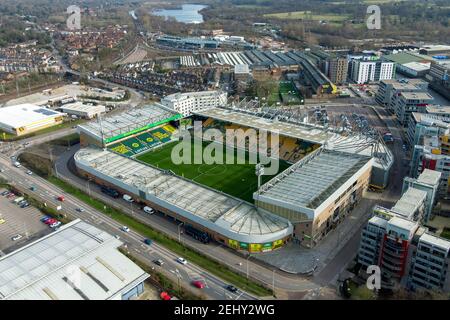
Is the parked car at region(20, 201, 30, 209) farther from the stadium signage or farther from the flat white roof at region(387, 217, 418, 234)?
the flat white roof at region(387, 217, 418, 234)

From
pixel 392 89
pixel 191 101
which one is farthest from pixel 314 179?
pixel 392 89

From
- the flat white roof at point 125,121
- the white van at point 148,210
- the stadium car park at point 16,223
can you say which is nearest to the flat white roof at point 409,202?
the white van at point 148,210

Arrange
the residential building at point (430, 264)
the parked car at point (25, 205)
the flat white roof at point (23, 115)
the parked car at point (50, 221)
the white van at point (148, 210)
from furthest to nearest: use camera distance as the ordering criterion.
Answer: the flat white roof at point (23, 115), the parked car at point (25, 205), the white van at point (148, 210), the parked car at point (50, 221), the residential building at point (430, 264)

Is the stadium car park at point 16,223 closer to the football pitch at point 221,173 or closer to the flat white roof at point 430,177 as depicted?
the football pitch at point 221,173

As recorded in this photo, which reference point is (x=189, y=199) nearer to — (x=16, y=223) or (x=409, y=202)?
(x=16, y=223)

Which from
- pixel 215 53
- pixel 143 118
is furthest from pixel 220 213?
pixel 215 53

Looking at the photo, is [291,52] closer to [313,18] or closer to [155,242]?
[313,18]

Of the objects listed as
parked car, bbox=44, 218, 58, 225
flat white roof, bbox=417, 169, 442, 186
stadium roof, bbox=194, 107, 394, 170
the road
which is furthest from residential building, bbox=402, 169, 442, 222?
parked car, bbox=44, 218, 58, 225
